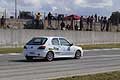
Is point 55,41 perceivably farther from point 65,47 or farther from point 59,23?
point 59,23

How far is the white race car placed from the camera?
25500 mm

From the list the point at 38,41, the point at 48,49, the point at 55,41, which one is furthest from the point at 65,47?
the point at 38,41

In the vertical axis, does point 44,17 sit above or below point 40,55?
above

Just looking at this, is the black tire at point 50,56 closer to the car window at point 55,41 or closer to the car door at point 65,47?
the car window at point 55,41

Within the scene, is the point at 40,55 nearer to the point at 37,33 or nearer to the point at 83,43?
the point at 37,33

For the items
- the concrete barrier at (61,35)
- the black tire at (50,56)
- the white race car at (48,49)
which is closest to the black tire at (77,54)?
the white race car at (48,49)

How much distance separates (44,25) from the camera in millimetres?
45750

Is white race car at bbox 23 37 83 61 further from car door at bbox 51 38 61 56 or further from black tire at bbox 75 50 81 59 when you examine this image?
black tire at bbox 75 50 81 59

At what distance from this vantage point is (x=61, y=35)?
152 ft

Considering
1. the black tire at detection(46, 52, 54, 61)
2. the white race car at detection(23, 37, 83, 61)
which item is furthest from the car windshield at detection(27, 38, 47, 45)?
the black tire at detection(46, 52, 54, 61)

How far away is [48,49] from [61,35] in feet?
67.3

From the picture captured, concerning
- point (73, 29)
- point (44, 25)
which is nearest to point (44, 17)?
point (44, 25)

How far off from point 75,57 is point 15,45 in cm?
1474

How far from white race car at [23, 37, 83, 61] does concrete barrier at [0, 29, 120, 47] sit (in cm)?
1365
